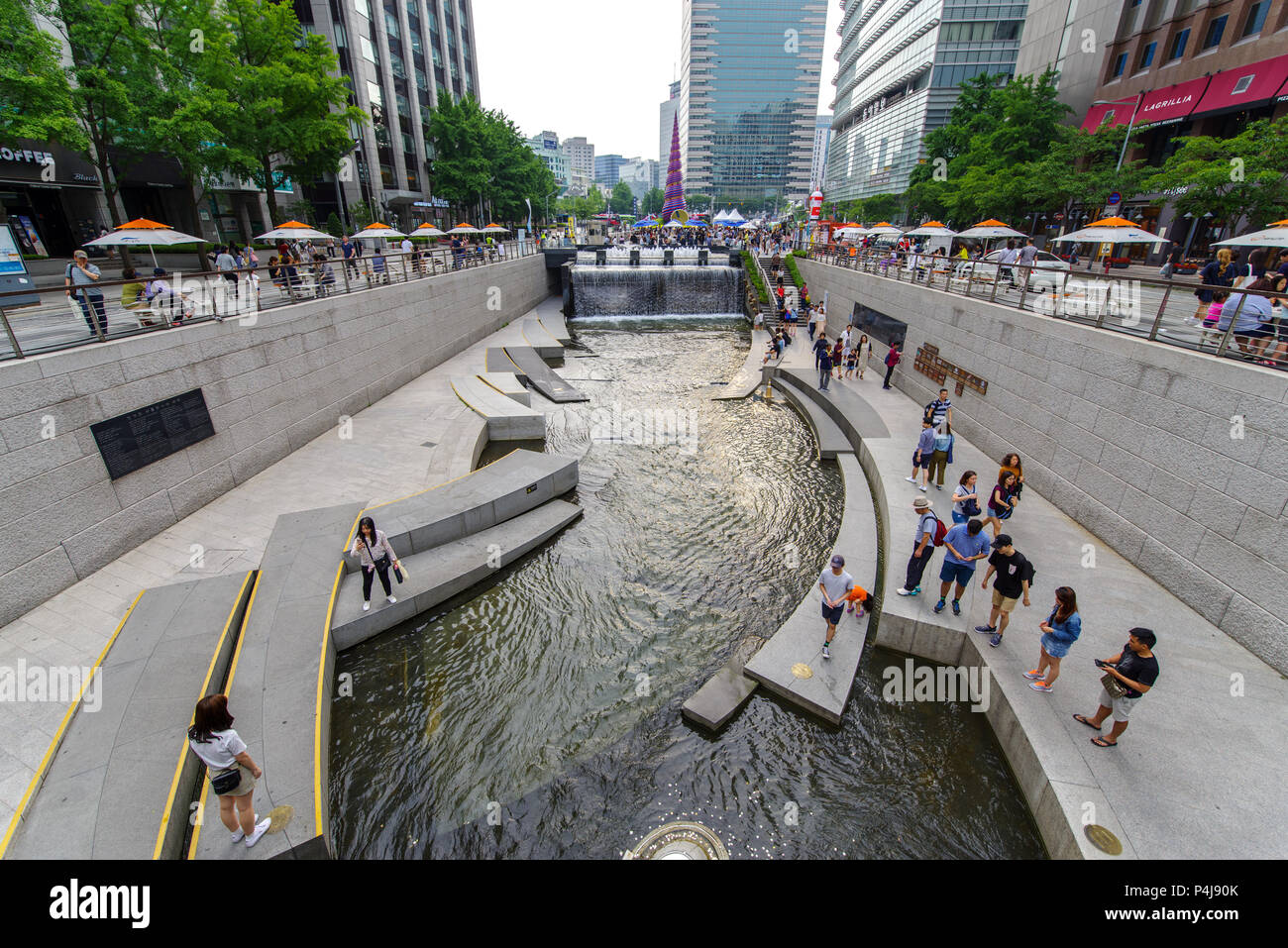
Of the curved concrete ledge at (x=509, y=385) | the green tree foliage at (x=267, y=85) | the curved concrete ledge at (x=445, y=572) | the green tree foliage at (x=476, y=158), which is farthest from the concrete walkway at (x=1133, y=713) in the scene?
the green tree foliage at (x=476, y=158)

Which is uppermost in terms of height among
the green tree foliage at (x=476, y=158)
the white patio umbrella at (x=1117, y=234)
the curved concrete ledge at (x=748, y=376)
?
the green tree foliage at (x=476, y=158)

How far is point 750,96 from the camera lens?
145 m

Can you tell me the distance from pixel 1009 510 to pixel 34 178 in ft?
117

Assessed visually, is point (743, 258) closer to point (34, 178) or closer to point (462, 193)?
point (462, 193)

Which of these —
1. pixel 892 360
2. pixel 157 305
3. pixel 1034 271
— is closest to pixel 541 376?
pixel 157 305

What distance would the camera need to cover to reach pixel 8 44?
16141 millimetres

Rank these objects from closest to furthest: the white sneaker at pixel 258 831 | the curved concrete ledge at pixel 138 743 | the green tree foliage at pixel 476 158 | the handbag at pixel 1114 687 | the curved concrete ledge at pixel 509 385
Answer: the curved concrete ledge at pixel 138 743, the white sneaker at pixel 258 831, the handbag at pixel 1114 687, the curved concrete ledge at pixel 509 385, the green tree foliage at pixel 476 158

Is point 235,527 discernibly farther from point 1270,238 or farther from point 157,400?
point 1270,238

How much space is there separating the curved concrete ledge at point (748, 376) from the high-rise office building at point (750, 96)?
5450 inches

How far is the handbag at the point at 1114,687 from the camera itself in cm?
549

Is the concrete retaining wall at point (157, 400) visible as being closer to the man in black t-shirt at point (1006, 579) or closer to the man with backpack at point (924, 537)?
the man with backpack at point (924, 537)

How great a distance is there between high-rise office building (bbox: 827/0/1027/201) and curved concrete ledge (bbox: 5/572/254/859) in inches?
2477

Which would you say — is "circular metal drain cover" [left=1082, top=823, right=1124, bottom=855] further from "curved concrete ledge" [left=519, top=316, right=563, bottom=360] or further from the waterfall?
the waterfall

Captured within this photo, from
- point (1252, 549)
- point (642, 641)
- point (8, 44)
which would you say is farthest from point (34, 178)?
point (1252, 549)
